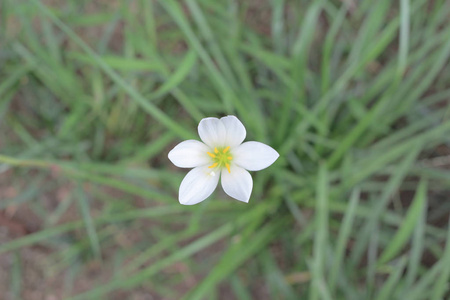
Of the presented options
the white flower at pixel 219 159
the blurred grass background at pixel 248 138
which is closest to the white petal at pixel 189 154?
the white flower at pixel 219 159

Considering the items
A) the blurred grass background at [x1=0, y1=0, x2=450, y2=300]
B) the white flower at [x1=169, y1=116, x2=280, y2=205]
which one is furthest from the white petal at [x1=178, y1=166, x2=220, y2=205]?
the blurred grass background at [x1=0, y1=0, x2=450, y2=300]

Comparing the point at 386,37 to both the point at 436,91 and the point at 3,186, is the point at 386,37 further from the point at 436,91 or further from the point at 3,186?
the point at 3,186

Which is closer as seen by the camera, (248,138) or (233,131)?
(233,131)

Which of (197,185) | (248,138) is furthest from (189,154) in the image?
(248,138)

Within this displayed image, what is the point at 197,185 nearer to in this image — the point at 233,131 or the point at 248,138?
the point at 233,131

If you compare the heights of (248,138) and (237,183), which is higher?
(248,138)

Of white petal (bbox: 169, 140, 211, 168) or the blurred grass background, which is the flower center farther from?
the blurred grass background

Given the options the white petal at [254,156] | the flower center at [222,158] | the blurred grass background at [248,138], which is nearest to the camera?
the white petal at [254,156]

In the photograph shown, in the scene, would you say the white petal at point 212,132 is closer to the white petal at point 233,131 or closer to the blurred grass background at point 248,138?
the white petal at point 233,131
